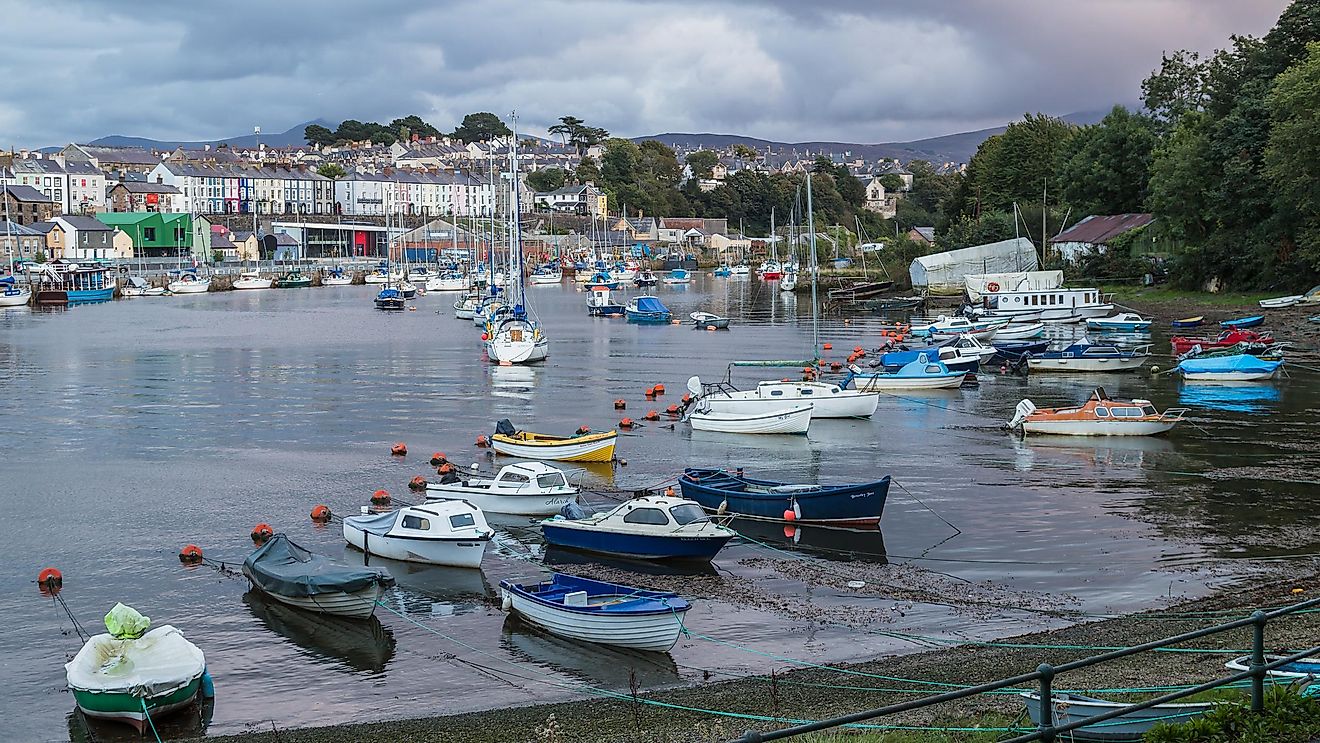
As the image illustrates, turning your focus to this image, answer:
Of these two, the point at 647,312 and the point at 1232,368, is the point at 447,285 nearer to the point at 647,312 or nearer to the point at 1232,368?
the point at 647,312

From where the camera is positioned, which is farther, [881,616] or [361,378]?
[361,378]

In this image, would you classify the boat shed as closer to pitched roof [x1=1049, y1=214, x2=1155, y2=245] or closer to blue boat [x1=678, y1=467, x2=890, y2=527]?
pitched roof [x1=1049, y1=214, x2=1155, y2=245]

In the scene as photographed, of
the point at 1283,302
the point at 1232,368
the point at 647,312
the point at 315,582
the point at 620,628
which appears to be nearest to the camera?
the point at 620,628

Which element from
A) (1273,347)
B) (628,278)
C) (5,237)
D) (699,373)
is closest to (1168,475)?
(1273,347)

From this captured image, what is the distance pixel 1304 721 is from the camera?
10141 mm

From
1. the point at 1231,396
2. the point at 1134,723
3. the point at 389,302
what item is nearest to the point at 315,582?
the point at 1134,723

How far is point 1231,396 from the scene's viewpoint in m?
50.7

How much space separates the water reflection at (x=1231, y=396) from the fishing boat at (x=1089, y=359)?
12.9ft

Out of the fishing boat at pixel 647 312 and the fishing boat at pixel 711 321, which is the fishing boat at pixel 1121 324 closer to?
the fishing boat at pixel 711 321

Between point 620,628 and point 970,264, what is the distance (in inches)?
3702

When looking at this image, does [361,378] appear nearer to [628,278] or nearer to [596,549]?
[596,549]

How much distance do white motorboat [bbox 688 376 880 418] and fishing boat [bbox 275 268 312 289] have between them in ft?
394

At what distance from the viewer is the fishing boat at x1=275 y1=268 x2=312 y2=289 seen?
15762cm

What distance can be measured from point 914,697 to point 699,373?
1770 inches
